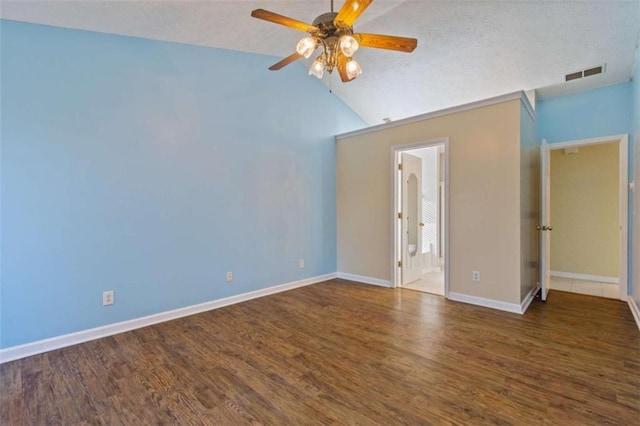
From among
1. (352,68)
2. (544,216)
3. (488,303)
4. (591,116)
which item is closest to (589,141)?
(591,116)

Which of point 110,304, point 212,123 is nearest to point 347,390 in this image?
point 110,304

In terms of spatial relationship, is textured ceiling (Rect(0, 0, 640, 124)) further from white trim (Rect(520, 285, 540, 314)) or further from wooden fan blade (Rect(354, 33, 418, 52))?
white trim (Rect(520, 285, 540, 314))

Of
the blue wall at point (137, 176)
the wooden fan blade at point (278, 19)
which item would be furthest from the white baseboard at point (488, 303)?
the wooden fan blade at point (278, 19)

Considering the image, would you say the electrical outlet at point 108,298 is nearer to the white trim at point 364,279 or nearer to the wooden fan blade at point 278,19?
the wooden fan blade at point 278,19

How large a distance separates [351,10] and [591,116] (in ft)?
13.9

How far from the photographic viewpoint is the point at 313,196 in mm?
Result: 4984

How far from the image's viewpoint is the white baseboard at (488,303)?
350cm

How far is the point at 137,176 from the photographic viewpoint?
126 inches

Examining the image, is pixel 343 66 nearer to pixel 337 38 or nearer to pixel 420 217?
pixel 337 38

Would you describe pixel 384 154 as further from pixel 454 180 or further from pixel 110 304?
pixel 110 304

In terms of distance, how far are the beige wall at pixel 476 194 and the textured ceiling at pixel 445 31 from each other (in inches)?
29.9

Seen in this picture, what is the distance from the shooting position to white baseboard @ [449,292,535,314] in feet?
11.5

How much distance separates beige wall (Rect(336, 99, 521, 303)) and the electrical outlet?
3.49 m

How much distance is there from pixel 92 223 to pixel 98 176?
1.53ft
